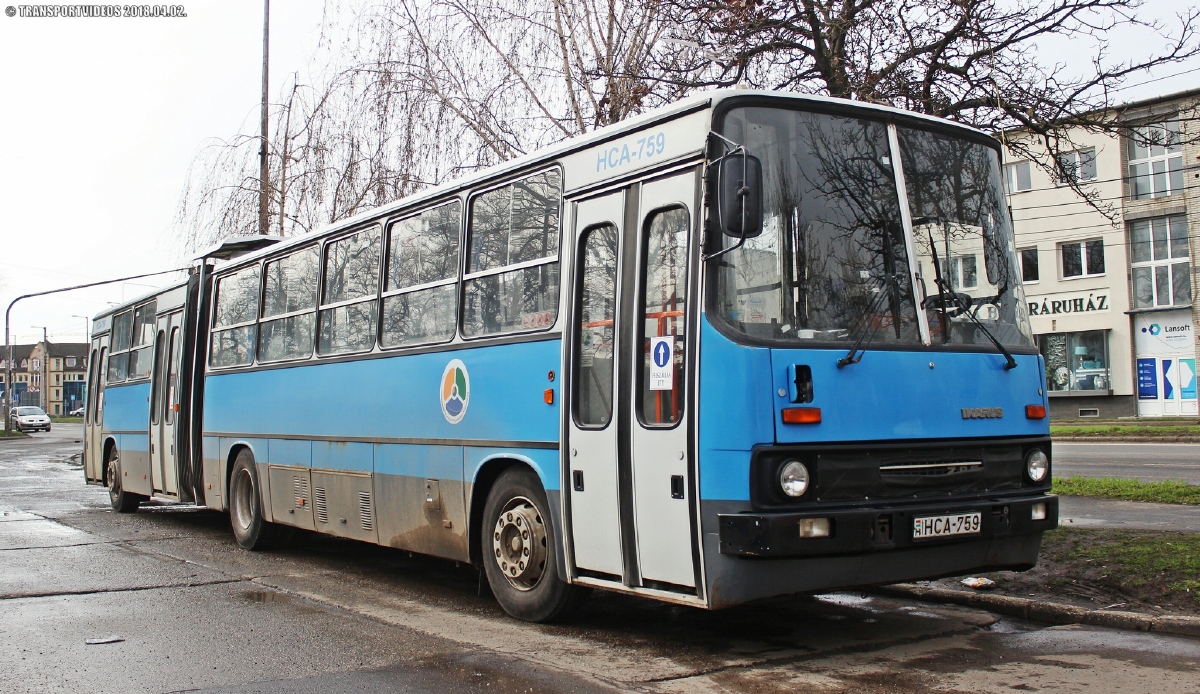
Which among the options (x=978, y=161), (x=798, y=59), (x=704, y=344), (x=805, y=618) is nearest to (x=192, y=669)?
(x=704, y=344)

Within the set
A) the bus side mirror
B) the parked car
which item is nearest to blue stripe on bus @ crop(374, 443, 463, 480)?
the bus side mirror

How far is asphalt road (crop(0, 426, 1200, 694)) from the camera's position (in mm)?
5734

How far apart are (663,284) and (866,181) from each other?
51.4 inches

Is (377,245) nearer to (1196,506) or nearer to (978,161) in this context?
(978,161)

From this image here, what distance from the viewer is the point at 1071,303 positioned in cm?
4006

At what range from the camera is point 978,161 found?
23.1 ft

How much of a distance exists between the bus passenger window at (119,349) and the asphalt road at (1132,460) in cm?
1476

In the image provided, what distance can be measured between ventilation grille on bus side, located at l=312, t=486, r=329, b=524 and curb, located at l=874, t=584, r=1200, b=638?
509 cm

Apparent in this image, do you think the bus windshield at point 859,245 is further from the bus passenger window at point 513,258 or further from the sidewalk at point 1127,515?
the sidewalk at point 1127,515

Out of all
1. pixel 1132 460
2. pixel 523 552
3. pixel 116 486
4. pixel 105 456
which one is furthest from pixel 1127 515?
pixel 105 456

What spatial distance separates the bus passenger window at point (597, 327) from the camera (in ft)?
22.2

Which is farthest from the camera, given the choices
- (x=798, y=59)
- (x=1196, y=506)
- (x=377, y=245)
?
(x=1196, y=506)

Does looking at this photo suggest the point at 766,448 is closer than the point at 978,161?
Yes

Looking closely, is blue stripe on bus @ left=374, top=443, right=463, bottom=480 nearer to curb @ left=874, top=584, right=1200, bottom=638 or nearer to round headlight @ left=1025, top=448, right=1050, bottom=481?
curb @ left=874, top=584, right=1200, bottom=638
